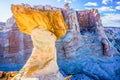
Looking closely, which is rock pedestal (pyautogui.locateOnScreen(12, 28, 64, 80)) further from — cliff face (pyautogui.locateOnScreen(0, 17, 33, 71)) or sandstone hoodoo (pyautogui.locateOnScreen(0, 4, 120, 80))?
cliff face (pyautogui.locateOnScreen(0, 17, 33, 71))

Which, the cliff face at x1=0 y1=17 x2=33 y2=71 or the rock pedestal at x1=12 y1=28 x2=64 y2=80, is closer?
the rock pedestal at x1=12 y1=28 x2=64 y2=80

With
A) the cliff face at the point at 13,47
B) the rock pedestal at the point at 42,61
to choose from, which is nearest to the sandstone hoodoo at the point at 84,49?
the cliff face at the point at 13,47

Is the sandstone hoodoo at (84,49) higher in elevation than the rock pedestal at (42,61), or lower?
lower

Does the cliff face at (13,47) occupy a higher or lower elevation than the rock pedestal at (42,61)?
lower

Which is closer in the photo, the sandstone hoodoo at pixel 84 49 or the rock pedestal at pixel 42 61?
the rock pedestal at pixel 42 61

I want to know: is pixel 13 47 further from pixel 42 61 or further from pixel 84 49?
pixel 42 61

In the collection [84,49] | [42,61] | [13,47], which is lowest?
[84,49]

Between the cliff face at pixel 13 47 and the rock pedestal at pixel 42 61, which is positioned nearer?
the rock pedestal at pixel 42 61

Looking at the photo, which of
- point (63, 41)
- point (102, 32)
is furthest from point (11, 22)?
point (102, 32)

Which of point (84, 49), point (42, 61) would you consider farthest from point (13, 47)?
point (42, 61)

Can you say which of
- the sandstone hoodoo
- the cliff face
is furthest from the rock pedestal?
the cliff face

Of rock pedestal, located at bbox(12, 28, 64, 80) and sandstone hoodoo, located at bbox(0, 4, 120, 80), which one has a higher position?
rock pedestal, located at bbox(12, 28, 64, 80)

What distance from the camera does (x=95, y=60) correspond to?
11.9 metres

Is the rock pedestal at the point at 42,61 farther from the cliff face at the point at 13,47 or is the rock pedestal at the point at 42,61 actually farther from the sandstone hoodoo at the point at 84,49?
the cliff face at the point at 13,47
